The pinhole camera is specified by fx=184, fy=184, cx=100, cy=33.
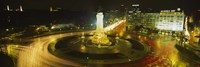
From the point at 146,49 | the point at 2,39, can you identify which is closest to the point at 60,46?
the point at 2,39

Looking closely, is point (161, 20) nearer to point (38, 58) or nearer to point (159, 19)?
point (159, 19)

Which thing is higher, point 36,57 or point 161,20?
point 161,20

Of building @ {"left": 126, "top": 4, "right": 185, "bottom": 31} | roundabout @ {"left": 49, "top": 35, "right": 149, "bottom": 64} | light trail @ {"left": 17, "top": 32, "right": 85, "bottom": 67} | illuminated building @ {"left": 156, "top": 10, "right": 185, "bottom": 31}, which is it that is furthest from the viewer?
building @ {"left": 126, "top": 4, "right": 185, "bottom": 31}

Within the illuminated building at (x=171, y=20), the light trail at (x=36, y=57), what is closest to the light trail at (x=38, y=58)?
the light trail at (x=36, y=57)

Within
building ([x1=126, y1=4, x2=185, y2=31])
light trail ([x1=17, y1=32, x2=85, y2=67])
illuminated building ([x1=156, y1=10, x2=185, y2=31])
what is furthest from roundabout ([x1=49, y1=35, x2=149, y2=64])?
illuminated building ([x1=156, y1=10, x2=185, y2=31])

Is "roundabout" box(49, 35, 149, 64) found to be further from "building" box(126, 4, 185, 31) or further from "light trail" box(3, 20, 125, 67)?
"building" box(126, 4, 185, 31)

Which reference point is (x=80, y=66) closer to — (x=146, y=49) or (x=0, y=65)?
(x=0, y=65)

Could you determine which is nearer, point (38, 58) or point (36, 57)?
point (38, 58)

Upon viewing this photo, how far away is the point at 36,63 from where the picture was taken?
1746 inches

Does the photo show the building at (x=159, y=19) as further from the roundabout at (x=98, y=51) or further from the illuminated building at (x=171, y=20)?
the roundabout at (x=98, y=51)

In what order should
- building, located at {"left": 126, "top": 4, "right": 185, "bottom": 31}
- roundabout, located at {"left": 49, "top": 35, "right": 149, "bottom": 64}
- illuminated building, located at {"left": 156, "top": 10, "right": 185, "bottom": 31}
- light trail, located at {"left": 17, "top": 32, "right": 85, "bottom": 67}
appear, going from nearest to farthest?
1. light trail, located at {"left": 17, "top": 32, "right": 85, "bottom": 67}
2. roundabout, located at {"left": 49, "top": 35, "right": 149, "bottom": 64}
3. illuminated building, located at {"left": 156, "top": 10, "right": 185, "bottom": 31}
4. building, located at {"left": 126, "top": 4, "right": 185, "bottom": 31}

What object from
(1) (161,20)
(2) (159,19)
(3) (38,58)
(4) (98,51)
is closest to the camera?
(3) (38,58)

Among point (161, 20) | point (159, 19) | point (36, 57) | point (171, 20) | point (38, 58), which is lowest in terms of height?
point (38, 58)

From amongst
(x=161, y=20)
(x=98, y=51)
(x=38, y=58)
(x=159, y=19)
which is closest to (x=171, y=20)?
(x=161, y=20)
